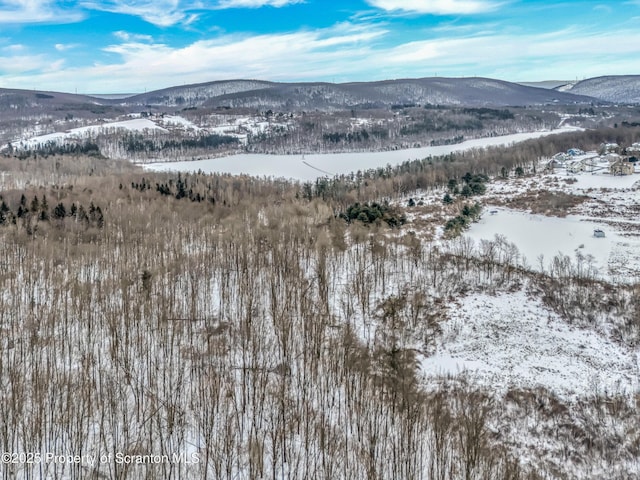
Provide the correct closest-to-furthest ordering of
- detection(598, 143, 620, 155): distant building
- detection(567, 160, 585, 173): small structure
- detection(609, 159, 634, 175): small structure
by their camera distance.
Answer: detection(609, 159, 634, 175): small structure
detection(567, 160, 585, 173): small structure
detection(598, 143, 620, 155): distant building

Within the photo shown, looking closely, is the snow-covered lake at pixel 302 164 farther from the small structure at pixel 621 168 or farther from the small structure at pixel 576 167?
the small structure at pixel 621 168

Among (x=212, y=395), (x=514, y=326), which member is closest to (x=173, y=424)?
(x=212, y=395)

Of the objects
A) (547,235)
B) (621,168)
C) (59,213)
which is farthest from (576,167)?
(59,213)

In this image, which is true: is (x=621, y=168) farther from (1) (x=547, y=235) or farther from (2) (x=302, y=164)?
(2) (x=302, y=164)

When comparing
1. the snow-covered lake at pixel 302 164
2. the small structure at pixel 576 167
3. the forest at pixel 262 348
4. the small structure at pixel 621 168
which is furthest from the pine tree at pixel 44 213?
the small structure at pixel 621 168

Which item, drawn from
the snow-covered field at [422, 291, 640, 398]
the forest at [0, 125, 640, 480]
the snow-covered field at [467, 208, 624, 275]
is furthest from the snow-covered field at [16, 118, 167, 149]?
the snow-covered field at [422, 291, 640, 398]

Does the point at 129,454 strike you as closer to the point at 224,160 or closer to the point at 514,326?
the point at 514,326

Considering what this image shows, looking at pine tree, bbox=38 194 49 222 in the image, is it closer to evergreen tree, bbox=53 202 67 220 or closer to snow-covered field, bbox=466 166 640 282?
evergreen tree, bbox=53 202 67 220
